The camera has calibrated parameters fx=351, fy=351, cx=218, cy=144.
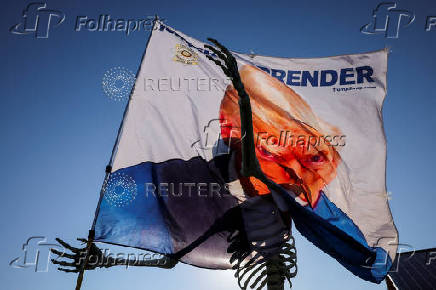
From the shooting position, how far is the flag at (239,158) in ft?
19.1

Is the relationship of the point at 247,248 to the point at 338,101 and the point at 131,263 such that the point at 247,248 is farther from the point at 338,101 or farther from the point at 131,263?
the point at 338,101

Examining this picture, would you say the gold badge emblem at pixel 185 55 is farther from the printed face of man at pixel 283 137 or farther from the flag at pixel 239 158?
the printed face of man at pixel 283 137

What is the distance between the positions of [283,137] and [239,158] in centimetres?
97

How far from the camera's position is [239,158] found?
21.2 ft

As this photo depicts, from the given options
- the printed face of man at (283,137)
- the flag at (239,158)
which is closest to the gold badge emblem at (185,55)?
the flag at (239,158)

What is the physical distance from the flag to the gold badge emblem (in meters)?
0.02

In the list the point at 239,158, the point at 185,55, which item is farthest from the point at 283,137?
the point at 185,55

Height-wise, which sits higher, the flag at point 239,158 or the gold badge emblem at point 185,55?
the gold badge emblem at point 185,55

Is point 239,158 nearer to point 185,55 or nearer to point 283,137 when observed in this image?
point 283,137

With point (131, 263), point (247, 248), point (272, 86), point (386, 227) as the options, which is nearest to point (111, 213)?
point (131, 263)

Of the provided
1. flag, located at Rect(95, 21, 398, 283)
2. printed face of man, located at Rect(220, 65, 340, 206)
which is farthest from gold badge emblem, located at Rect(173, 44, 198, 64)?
printed face of man, located at Rect(220, 65, 340, 206)

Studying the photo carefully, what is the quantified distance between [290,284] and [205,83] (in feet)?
13.6

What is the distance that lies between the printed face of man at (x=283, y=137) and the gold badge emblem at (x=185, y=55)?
1021 mm

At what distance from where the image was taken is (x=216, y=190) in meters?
6.34
